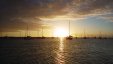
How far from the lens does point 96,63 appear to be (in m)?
46.9

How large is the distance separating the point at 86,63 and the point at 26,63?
Answer: 18.2 meters

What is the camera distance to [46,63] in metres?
46.7

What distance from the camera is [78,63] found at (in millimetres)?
47188

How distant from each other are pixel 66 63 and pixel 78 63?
3.66m

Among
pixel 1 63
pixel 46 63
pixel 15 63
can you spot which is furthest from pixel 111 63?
pixel 1 63

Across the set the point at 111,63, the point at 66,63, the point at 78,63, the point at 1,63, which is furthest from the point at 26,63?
the point at 111,63

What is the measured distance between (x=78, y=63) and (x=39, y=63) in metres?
11.9

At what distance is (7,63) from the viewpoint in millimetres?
46062

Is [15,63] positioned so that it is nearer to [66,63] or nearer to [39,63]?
[39,63]

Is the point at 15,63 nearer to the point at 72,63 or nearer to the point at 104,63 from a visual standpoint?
the point at 72,63

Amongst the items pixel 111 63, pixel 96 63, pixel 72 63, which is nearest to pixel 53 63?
pixel 72 63

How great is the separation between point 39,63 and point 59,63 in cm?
616

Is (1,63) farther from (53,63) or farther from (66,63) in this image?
(66,63)

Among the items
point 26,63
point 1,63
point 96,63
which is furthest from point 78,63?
point 1,63
